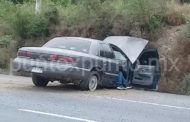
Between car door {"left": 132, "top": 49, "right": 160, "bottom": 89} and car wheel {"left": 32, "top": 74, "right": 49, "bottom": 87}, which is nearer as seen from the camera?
car wheel {"left": 32, "top": 74, "right": 49, "bottom": 87}

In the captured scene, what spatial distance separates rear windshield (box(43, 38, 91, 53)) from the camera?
1573 cm

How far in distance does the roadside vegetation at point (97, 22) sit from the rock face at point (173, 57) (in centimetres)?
4

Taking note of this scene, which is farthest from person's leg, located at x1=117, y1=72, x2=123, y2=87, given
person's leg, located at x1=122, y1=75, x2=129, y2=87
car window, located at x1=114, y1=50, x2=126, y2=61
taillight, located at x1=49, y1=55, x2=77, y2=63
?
taillight, located at x1=49, y1=55, x2=77, y2=63

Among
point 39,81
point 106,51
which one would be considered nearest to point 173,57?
point 106,51

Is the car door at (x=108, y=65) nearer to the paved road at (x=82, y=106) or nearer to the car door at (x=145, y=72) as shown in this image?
the paved road at (x=82, y=106)

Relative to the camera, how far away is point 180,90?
18531mm

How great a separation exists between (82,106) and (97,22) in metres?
11.5

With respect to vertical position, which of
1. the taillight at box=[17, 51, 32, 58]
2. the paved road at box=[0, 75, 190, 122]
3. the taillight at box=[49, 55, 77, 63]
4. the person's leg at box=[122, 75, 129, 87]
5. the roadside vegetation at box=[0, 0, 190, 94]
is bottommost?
the paved road at box=[0, 75, 190, 122]

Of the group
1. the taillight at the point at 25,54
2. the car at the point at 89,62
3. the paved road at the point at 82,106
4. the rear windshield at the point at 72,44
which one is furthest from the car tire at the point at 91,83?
the taillight at the point at 25,54

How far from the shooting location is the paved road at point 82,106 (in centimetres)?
1024

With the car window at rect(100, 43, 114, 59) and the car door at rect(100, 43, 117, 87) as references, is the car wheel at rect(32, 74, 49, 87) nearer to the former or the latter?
the car door at rect(100, 43, 117, 87)

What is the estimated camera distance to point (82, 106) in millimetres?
11969

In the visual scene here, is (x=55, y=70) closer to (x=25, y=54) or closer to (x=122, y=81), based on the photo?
(x=25, y=54)

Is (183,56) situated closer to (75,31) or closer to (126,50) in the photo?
(126,50)
